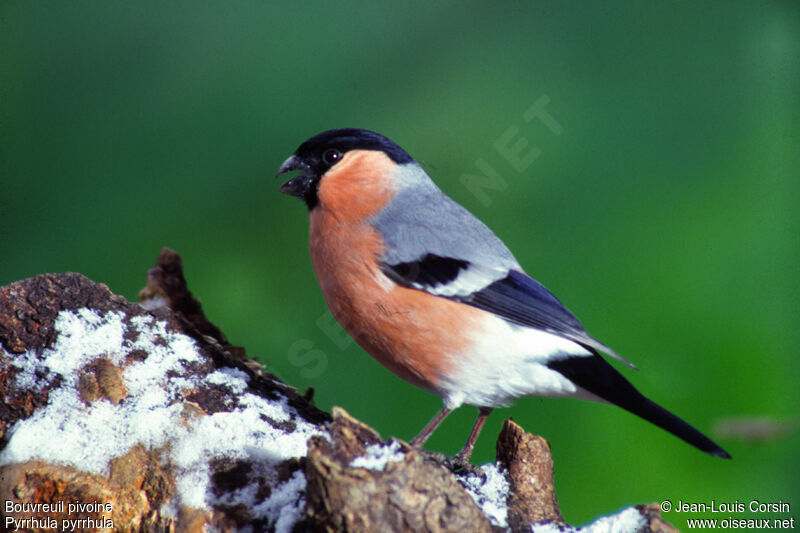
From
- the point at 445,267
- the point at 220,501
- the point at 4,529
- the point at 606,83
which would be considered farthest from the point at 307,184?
the point at 606,83

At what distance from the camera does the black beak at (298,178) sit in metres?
2.00

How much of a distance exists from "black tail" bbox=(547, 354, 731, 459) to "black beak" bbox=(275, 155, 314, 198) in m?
0.78

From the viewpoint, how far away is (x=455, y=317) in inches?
69.2

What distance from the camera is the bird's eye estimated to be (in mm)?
1987

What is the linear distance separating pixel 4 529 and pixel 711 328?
81.5 inches

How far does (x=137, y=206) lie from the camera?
2.81 meters

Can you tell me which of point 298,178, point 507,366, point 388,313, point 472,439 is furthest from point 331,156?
point 472,439

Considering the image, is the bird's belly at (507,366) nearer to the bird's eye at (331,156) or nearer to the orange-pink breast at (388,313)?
the orange-pink breast at (388,313)

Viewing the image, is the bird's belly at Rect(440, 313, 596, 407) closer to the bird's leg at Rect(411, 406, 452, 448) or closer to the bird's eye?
the bird's leg at Rect(411, 406, 452, 448)

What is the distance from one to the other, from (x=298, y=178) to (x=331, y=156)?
4.3 inches

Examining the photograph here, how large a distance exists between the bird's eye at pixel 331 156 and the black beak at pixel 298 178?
5cm

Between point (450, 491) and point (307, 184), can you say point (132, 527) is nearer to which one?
point (450, 491)

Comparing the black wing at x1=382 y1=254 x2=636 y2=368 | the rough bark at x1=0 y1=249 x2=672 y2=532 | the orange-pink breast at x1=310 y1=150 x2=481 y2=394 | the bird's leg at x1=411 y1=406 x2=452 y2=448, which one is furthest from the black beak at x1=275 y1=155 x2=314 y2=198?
the bird's leg at x1=411 y1=406 x2=452 y2=448

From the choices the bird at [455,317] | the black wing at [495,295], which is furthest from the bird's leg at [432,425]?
the black wing at [495,295]
